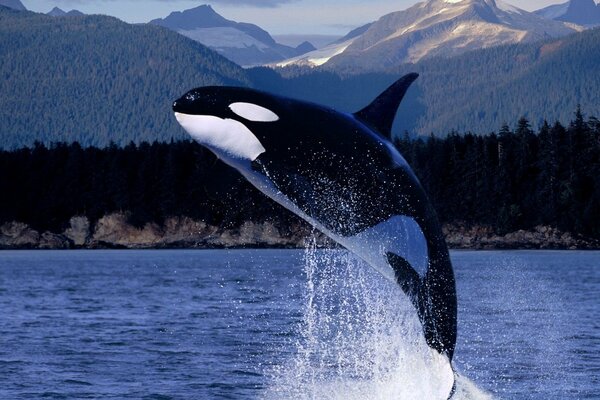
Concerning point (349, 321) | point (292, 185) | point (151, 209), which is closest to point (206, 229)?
point (151, 209)

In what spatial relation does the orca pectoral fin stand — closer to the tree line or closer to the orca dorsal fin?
the orca dorsal fin

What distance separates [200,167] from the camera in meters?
130

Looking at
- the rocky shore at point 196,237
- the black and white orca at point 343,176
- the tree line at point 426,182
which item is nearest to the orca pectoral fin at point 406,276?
the black and white orca at point 343,176

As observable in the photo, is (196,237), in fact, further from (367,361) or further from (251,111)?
(251,111)

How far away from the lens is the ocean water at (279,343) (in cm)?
2077

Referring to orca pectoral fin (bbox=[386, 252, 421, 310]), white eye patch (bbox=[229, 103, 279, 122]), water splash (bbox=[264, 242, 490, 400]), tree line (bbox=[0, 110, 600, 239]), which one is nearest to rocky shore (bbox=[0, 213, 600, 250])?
tree line (bbox=[0, 110, 600, 239])

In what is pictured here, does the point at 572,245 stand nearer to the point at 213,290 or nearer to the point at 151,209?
the point at 151,209

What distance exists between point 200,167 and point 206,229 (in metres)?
7.29

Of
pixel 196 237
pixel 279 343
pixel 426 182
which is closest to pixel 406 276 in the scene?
pixel 279 343

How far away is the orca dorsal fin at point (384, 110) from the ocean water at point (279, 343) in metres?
1.79

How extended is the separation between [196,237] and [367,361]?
4216 inches

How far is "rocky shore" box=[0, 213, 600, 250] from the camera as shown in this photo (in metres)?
119

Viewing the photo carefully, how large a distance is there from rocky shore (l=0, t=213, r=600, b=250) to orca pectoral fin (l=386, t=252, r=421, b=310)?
105129mm

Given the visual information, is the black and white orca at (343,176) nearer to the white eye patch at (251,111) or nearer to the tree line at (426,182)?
the white eye patch at (251,111)
